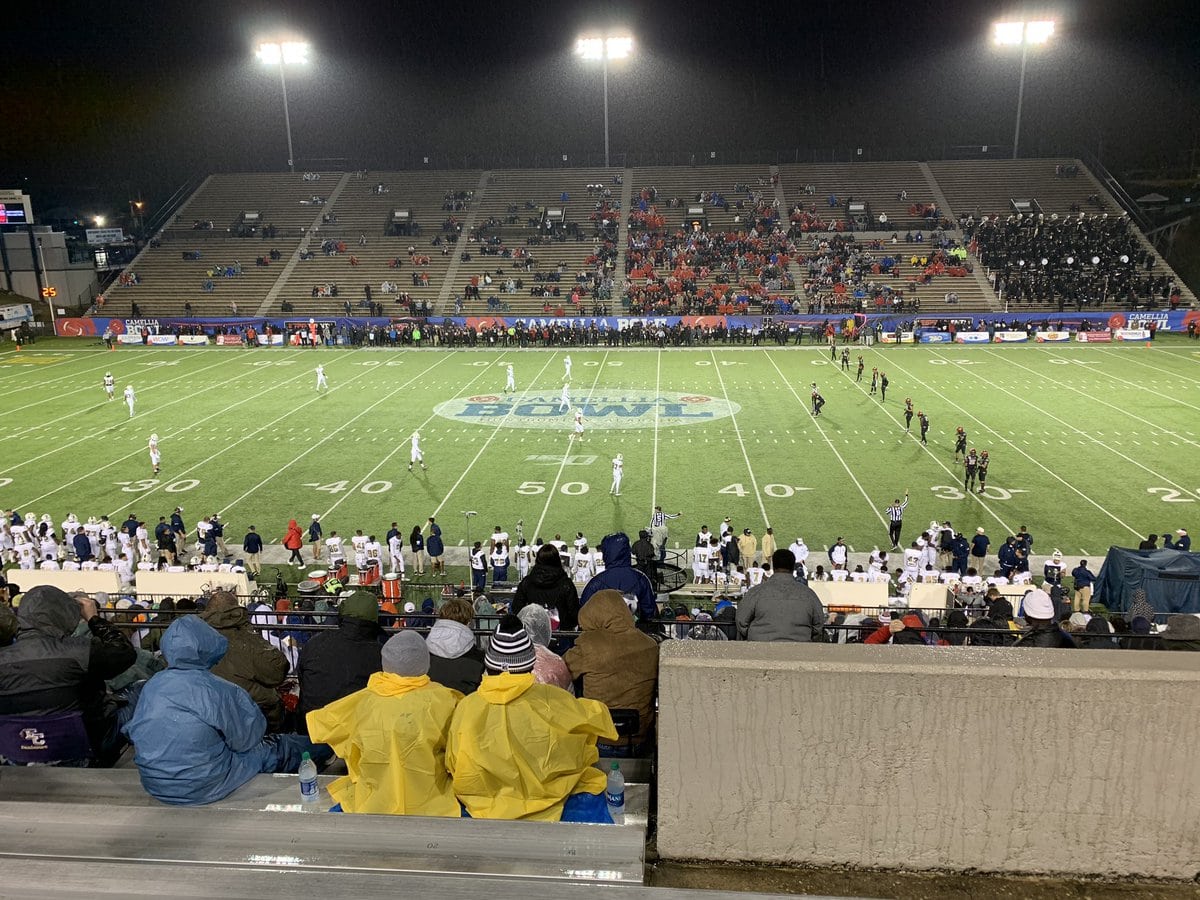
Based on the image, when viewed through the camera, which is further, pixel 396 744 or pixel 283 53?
pixel 283 53

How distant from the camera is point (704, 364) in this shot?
37.2 m

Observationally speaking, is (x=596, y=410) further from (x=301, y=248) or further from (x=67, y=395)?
(x=301, y=248)

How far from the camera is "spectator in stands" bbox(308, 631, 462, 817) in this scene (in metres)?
3.75

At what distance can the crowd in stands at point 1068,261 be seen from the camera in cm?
4438

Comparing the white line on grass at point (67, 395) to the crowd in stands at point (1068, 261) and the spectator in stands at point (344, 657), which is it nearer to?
the spectator in stands at point (344, 657)

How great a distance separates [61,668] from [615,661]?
2976 millimetres

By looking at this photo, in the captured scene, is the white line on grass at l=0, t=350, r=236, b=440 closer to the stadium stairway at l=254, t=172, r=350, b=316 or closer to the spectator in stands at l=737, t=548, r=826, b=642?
the stadium stairway at l=254, t=172, r=350, b=316

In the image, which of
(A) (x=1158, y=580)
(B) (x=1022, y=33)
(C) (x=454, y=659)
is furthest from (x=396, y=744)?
(B) (x=1022, y=33)

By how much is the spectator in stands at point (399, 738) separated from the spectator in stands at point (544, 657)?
2.20ft

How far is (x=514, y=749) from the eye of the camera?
3678 millimetres

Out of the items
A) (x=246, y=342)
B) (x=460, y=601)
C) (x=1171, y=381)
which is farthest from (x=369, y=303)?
(x=460, y=601)

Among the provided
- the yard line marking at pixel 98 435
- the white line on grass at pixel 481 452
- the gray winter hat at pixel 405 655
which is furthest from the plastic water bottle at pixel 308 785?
the yard line marking at pixel 98 435

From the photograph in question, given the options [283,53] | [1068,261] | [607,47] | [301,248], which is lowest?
[1068,261]

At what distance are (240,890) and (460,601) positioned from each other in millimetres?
2817
